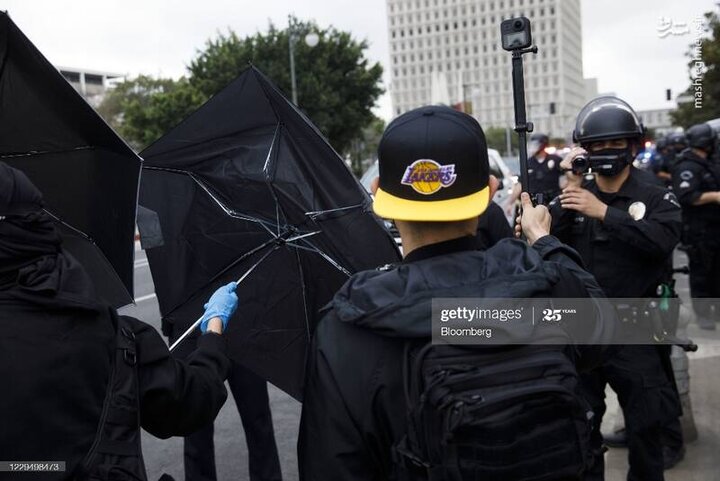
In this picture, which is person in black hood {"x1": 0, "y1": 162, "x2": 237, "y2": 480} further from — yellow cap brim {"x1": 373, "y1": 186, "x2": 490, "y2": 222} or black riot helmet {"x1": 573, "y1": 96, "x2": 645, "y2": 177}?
black riot helmet {"x1": 573, "y1": 96, "x2": 645, "y2": 177}

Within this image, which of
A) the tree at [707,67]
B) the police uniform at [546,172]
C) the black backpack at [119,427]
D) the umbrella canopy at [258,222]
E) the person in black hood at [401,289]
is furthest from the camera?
the police uniform at [546,172]

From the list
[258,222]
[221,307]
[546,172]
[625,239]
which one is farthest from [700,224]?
[221,307]

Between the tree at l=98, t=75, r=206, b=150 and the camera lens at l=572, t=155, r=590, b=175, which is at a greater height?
the tree at l=98, t=75, r=206, b=150

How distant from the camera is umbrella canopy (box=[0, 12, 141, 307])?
2.27m

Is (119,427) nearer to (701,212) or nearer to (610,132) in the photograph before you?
(610,132)

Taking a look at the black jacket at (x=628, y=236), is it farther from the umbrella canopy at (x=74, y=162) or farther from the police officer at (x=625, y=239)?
the umbrella canopy at (x=74, y=162)

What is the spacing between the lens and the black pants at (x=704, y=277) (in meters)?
7.20

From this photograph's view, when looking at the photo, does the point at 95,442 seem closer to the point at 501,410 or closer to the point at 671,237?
the point at 501,410

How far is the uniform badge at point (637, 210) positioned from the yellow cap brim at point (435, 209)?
6.27ft

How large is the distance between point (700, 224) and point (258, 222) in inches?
223

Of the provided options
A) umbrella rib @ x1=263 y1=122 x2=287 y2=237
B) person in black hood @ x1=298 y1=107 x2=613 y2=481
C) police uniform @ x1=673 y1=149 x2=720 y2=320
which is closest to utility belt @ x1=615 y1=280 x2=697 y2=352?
umbrella rib @ x1=263 y1=122 x2=287 y2=237

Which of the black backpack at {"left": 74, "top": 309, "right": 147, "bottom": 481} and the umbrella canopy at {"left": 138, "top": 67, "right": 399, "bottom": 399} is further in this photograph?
the umbrella canopy at {"left": 138, "top": 67, "right": 399, "bottom": 399}

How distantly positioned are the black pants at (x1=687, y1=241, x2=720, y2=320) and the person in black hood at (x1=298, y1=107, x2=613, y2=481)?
6.21m

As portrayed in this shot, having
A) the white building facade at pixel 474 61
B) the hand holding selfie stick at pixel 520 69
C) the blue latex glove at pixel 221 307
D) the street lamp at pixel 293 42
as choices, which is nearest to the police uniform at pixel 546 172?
the hand holding selfie stick at pixel 520 69
